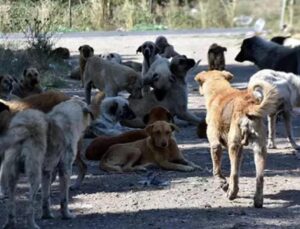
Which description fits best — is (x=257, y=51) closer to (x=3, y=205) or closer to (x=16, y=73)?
(x=16, y=73)

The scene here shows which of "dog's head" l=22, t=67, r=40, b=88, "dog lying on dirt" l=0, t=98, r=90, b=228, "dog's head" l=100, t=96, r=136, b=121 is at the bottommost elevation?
"dog's head" l=100, t=96, r=136, b=121

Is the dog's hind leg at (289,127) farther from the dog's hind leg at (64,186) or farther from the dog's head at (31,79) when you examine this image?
the dog's hind leg at (64,186)

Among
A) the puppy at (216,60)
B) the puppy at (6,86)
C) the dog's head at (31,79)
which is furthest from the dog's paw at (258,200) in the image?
the puppy at (216,60)

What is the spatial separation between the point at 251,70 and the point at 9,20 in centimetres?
679

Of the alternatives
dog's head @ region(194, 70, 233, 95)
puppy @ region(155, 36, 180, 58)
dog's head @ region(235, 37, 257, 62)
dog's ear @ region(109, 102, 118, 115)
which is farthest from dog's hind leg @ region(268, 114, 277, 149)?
dog's head @ region(235, 37, 257, 62)

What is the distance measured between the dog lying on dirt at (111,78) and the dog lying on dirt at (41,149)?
6.50 m

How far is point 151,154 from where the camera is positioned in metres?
10.6

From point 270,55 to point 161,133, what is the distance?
9.27 metres

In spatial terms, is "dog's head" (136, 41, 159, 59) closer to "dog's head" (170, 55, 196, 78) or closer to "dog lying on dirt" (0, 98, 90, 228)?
"dog's head" (170, 55, 196, 78)

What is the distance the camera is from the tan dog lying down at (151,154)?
1048cm

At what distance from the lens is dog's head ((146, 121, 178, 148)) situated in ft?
34.3

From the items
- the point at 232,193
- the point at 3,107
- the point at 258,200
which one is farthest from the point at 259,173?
the point at 3,107

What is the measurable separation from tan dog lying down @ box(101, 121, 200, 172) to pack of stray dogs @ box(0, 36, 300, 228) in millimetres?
12

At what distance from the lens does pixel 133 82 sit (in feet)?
49.3
